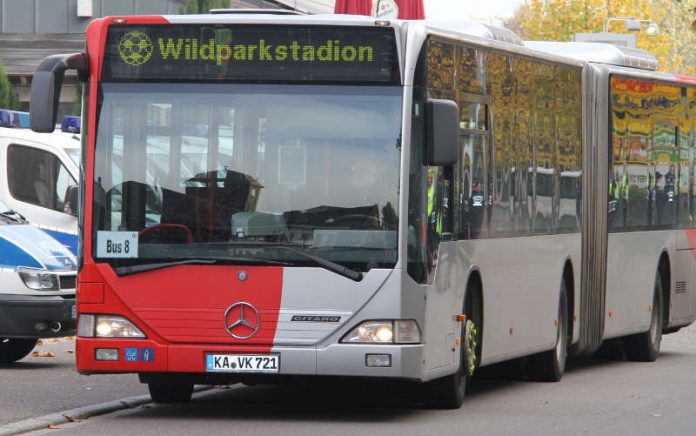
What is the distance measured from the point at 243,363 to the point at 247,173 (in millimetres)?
1288

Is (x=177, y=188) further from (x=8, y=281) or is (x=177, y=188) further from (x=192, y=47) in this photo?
(x=8, y=281)

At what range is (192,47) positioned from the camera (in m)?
13.0

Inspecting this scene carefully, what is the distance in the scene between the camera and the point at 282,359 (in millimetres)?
12633

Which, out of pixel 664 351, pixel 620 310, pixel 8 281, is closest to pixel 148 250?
pixel 8 281

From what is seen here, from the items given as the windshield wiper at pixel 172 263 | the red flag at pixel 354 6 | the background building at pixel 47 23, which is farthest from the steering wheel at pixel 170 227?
the background building at pixel 47 23

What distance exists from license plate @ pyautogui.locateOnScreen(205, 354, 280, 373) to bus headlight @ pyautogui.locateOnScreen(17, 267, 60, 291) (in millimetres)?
4522

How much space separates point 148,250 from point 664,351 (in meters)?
11.6

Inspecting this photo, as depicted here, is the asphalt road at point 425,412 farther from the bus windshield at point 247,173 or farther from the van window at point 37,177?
the van window at point 37,177

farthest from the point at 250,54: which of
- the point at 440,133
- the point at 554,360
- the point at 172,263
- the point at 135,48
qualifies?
the point at 554,360

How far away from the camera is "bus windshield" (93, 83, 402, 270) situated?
12.6 meters

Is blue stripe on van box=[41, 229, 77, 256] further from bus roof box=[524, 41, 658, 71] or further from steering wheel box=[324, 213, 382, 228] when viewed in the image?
steering wheel box=[324, 213, 382, 228]

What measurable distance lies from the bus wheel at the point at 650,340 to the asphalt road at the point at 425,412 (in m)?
2.80

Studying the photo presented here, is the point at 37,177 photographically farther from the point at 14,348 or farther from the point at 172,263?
the point at 172,263

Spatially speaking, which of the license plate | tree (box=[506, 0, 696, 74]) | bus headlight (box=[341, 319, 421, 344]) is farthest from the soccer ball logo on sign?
tree (box=[506, 0, 696, 74])
